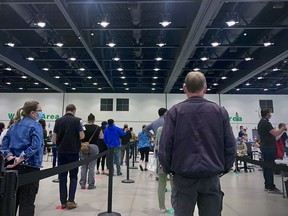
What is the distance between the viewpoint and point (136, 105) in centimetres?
1827

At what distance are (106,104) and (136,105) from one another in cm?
223

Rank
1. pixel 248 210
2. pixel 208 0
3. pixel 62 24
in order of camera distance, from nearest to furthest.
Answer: pixel 248 210 → pixel 208 0 → pixel 62 24

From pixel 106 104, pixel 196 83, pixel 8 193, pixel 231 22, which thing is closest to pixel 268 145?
pixel 231 22

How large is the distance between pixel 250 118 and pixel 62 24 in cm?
1452

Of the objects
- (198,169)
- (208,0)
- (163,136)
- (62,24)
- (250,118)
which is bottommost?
(198,169)

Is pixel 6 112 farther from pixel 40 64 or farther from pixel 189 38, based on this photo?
pixel 189 38

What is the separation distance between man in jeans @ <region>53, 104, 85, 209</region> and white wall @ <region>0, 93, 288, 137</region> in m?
14.3

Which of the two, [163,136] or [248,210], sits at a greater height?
[163,136]

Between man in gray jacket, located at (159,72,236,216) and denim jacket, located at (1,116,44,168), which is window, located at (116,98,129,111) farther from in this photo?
man in gray jacket, located at (159,72,236,216)

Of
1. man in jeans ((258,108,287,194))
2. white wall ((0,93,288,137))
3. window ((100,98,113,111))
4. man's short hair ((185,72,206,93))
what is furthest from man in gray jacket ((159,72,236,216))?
window ((100,98,113,111))

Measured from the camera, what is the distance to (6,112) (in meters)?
18.1

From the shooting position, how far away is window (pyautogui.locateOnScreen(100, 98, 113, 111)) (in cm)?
1823

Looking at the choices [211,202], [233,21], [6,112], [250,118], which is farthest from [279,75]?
[6,112]

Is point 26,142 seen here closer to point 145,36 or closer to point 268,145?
point 268,145
